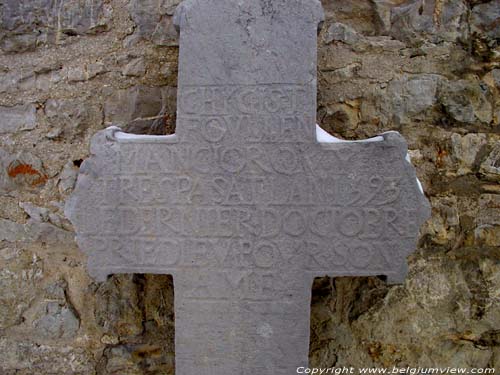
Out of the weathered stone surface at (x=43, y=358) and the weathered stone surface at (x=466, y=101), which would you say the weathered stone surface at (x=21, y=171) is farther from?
the weathered stone surface at (x=466, y=101)

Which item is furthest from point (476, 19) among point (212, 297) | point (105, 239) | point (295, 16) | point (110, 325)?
point (110, 325)

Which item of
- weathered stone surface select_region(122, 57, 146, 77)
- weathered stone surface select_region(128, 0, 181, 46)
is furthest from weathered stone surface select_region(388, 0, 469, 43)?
weathered stone surface select_region(122, 57, 146, 77)

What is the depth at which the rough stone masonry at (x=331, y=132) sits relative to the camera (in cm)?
174

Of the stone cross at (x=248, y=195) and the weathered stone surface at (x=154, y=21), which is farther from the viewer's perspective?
the weathered stone surface at (x=154, y=21)

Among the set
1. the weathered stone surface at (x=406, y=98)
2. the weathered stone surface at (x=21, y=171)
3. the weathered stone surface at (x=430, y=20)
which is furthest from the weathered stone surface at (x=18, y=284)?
the weathered stone surface at (x=430, y=20)

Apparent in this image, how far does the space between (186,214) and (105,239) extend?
0.29m

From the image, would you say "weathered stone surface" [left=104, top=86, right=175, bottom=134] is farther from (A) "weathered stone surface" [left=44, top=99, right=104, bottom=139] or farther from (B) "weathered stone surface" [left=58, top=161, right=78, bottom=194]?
(B) "weathered stone surface" [left=58, top=161, right=78, bottom=194]

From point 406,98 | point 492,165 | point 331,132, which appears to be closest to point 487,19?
point 406,98

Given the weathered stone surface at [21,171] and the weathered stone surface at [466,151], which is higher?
the weathered stone surface at [466,151]

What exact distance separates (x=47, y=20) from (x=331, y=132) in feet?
4.09

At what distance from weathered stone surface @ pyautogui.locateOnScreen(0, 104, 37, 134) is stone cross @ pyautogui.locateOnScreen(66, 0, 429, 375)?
1.65 feet

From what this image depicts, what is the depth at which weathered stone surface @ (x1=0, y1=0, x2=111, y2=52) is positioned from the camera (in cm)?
177

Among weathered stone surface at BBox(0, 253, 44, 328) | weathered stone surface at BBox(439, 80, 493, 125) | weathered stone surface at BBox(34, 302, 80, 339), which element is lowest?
weathered stone surface at BBox(34, 302, 80, 339)

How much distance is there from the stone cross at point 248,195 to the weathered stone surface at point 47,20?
0.50 m
